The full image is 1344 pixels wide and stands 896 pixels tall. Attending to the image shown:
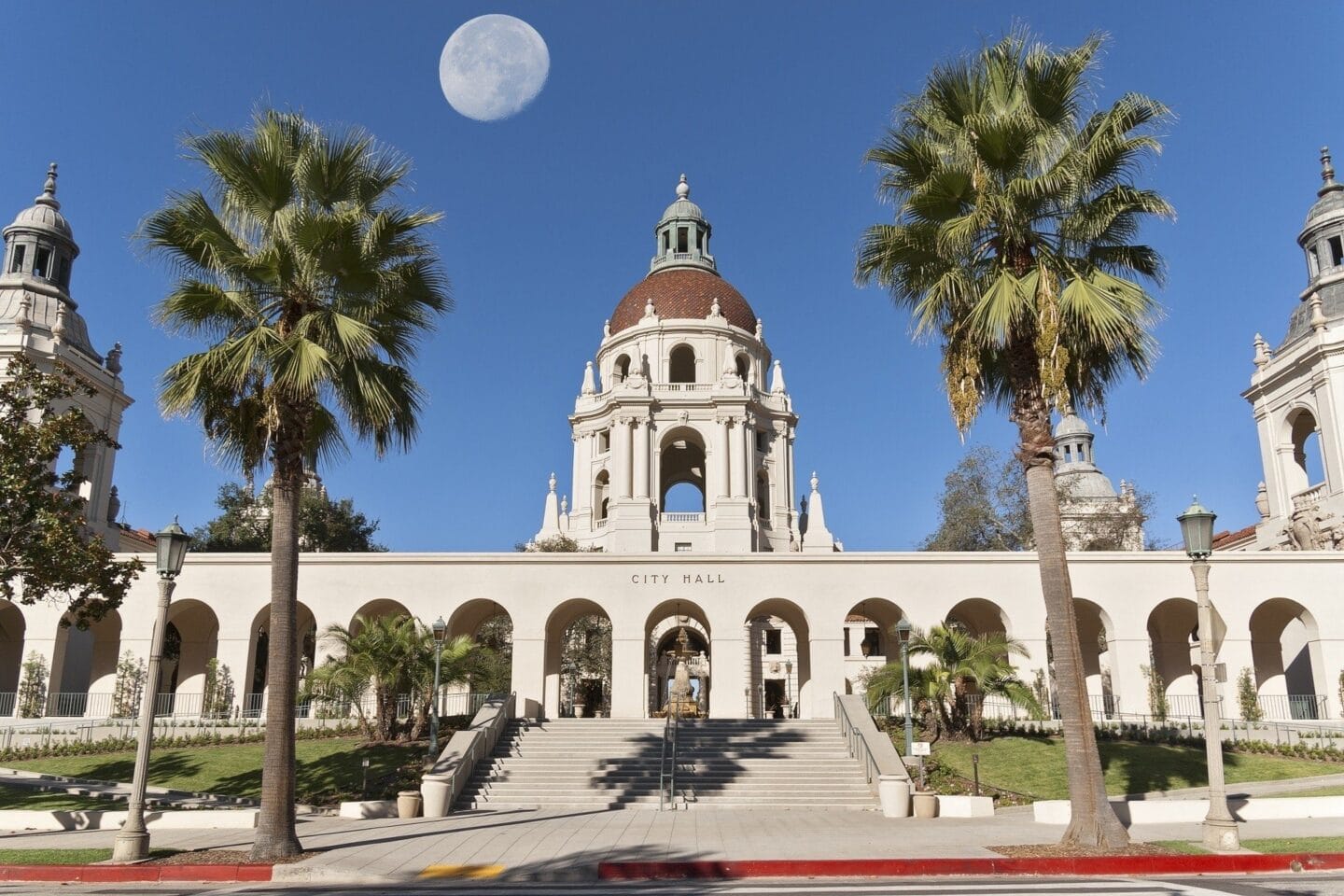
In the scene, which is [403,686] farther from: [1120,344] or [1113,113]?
[1113,113]

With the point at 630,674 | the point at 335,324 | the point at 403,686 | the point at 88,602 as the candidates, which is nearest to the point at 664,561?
the point at 630,674

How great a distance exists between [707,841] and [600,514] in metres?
38.4

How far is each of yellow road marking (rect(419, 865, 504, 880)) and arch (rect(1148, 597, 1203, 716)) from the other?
27950 millimetres

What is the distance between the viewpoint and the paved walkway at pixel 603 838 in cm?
1340

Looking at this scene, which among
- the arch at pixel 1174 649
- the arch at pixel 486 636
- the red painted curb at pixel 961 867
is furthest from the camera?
the arch at pixel 1174 649

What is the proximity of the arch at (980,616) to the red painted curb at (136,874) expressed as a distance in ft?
78.7

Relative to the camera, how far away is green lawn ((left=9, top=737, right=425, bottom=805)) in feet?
73.5

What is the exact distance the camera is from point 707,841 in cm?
1512

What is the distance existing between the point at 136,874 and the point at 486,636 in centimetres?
3347

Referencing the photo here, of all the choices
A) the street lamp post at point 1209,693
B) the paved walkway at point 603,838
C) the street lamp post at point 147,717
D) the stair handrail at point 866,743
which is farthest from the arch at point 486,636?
the street lamp post at point 1209,693

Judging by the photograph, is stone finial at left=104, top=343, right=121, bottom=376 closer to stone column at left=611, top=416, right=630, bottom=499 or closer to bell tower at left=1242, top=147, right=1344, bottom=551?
stone column at left=611, top=416, right=630, bottom=499

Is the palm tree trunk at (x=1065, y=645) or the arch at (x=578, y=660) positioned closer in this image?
the palm tree trunk at (x=1065, y=645)

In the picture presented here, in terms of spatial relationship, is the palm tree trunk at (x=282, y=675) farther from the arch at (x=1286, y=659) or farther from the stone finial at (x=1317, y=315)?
the stone finial at (x=1317, y=315)

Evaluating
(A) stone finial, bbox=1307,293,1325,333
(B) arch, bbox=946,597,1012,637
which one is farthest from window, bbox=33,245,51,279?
(A) stone finial, bbox=1307,293,1325,333
